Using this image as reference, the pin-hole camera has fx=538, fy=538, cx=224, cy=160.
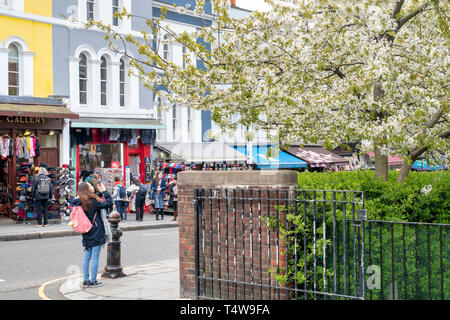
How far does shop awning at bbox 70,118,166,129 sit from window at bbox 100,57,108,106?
1.15 m

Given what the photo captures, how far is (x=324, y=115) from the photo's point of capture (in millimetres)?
9523

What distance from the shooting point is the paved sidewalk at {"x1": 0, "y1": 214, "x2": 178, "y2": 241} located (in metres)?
15.8

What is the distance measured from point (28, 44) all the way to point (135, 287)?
15.4 m

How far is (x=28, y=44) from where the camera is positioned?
20875 mm

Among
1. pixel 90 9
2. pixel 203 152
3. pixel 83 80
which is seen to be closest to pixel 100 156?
pixel 83 80

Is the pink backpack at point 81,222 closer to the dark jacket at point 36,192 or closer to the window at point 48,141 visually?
the dark jacket at point 36,192

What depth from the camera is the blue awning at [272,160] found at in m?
27.4

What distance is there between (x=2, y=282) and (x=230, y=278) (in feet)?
14.6

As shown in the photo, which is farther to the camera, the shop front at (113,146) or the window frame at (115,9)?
the window frame at (115,9)

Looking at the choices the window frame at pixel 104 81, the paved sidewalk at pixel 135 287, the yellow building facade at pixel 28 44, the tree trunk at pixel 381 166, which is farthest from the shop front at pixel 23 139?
the tree trunk at pixel 381 166

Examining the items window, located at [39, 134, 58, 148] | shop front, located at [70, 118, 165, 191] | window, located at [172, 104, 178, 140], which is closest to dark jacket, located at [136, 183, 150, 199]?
shop front, located at [70, 118, 165, 191]

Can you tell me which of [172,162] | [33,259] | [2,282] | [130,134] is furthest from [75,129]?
[2,282]

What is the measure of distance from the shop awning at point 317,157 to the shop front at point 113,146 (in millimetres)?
9558

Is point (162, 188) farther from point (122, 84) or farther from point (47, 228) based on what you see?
point (122, 84)
